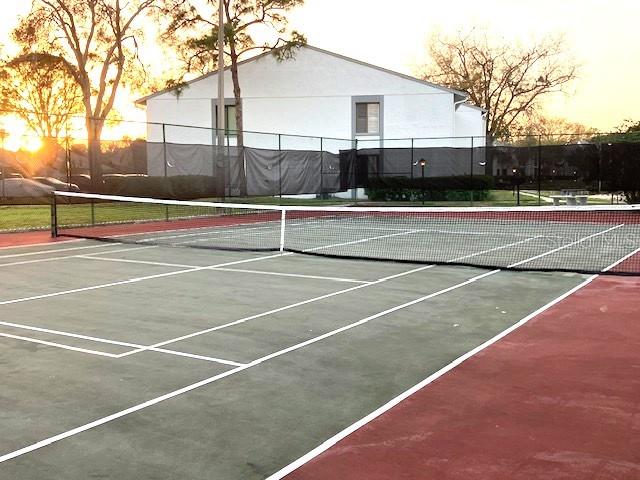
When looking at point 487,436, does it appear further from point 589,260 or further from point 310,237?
point 310,237

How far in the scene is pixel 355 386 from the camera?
5.34 m

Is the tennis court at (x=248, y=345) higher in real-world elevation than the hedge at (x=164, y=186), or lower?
lower

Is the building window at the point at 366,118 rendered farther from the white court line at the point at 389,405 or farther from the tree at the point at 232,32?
the white court line at the point at 389,405

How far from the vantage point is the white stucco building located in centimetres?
3516

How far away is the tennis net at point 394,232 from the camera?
42.4 ft

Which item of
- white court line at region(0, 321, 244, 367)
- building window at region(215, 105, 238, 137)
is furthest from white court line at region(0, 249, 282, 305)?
building window at region(215, 105, 238, 137)

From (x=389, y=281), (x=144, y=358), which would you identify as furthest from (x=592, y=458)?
(x=389, y=281)

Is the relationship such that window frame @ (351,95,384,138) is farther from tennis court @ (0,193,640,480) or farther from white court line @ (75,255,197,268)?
white court line @ (75,255,197,268)

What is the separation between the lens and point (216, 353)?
6.30 meters

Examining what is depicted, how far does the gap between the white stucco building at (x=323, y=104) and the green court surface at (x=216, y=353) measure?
80.4ft

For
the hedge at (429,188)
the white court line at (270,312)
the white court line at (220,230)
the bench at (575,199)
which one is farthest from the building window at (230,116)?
the white court line at (270,312)

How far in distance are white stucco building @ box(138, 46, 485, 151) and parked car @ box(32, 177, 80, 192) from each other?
1587cm

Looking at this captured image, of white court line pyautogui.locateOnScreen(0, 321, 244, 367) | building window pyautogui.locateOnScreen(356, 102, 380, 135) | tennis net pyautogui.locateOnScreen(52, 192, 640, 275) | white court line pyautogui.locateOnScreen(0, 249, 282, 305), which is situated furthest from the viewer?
building window pyautogui.locateOnScreen(356, 102, 380, 135)

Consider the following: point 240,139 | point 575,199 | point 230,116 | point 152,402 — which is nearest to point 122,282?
point 152,402
